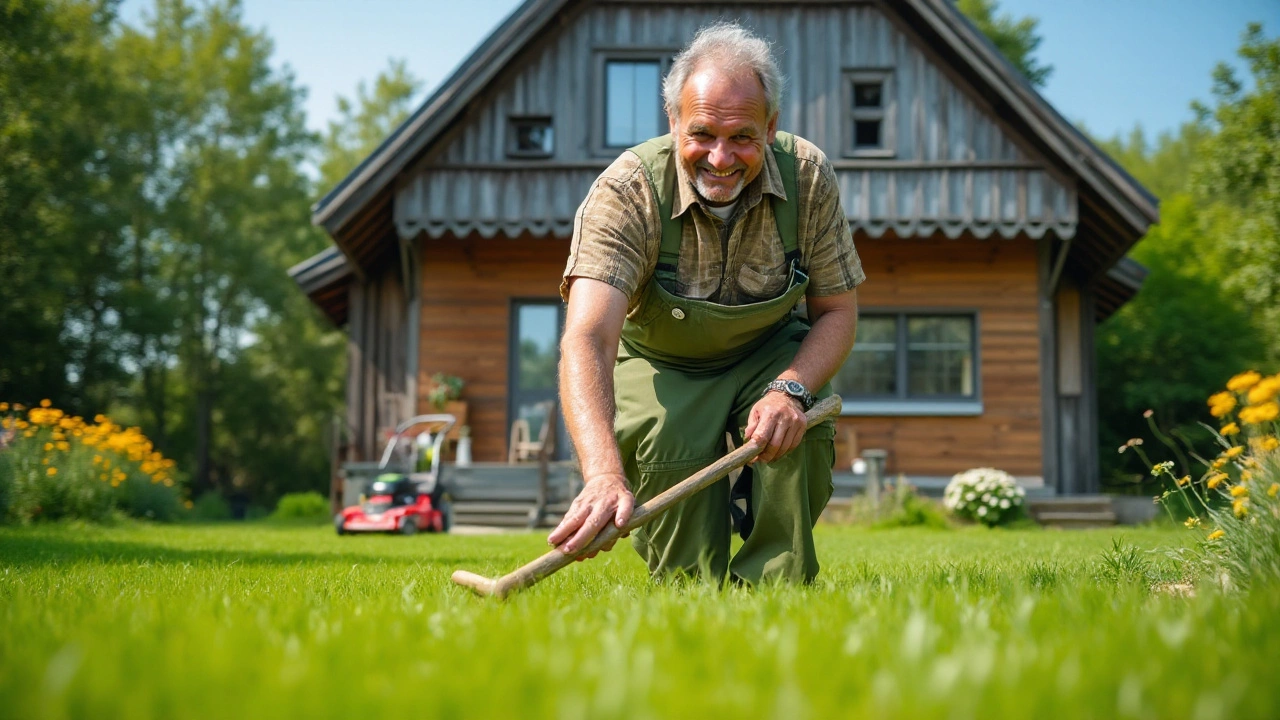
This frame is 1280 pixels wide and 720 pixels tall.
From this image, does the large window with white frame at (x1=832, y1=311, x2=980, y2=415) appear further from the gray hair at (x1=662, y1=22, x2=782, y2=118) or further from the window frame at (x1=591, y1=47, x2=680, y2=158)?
the gray hair at (x1=662, y1=22, x2=782, y2=118)

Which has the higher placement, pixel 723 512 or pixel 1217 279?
pixel 1217 279

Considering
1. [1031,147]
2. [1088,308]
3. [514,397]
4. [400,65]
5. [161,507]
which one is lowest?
[161,507]

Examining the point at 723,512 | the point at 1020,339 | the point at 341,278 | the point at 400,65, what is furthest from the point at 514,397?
the point at 400,65

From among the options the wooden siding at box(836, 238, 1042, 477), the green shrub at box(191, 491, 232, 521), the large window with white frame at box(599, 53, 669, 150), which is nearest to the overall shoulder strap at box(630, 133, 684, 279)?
the wooden siding at box(836, 238, 1042, 477)

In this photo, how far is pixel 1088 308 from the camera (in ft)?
47.9

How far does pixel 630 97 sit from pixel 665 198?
10.5 meters

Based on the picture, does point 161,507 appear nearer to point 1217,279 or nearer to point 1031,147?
point 1031,147

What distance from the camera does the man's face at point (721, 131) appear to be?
3572 mm

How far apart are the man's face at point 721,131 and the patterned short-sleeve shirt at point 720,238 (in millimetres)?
83

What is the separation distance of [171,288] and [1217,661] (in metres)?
36.8

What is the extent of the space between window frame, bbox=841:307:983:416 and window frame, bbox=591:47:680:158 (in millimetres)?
3775

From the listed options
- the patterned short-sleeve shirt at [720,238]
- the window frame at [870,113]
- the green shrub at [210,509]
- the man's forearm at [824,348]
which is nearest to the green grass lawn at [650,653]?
the man's forearm at [824,348]

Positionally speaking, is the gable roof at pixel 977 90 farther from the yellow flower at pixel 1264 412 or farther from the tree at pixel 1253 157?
the tree at pixel 1253 157

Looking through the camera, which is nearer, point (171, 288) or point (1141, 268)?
point (1141, 268)
